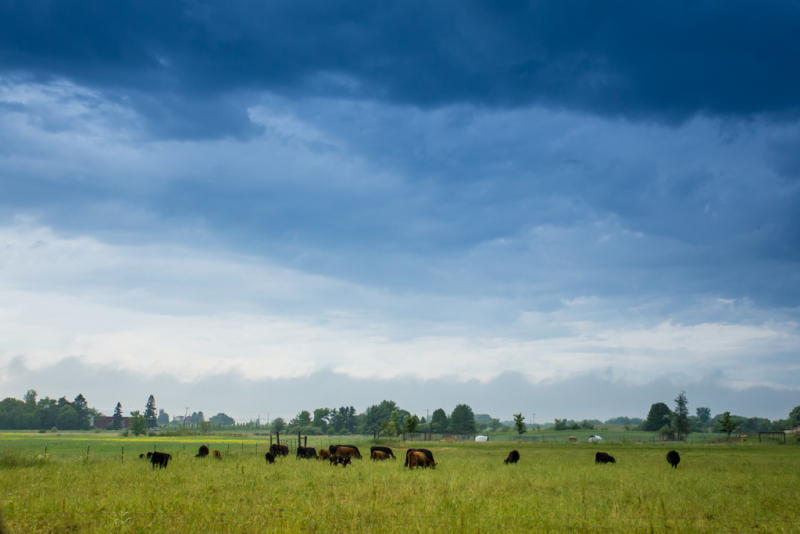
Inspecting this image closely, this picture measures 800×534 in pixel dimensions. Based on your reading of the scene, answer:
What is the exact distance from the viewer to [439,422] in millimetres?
164750

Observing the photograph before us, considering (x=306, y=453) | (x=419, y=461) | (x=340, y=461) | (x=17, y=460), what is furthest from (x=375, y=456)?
Result: (x=17, y=460)

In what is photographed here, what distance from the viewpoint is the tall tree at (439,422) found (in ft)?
536

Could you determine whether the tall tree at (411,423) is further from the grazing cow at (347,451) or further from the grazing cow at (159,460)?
the grazing cow at (159,460)

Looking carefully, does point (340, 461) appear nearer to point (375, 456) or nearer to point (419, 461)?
point (419, 461)

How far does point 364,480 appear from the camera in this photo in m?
20.5

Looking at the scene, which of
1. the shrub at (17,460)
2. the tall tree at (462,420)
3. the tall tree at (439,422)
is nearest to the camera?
the shrub at (17,460)

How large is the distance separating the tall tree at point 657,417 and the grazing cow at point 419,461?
126736mm

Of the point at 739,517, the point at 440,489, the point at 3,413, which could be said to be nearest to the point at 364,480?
the point at 440,489

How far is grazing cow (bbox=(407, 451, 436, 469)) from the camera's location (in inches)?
1108

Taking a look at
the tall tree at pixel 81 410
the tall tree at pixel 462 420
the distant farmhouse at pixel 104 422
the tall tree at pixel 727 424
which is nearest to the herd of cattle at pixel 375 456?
the tall tree at pixel 727 424

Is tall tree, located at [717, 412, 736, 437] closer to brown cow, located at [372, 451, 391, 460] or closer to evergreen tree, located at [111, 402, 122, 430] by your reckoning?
brown cow, located at [372, 451, 391, 460]

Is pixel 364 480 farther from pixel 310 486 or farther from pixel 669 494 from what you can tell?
pixel 669 494

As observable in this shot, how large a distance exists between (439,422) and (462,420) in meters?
7.93

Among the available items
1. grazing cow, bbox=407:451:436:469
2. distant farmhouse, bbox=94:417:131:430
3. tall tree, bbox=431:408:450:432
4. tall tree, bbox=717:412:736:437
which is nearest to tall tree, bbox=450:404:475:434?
tall tree, bbox=431:408:450:432
